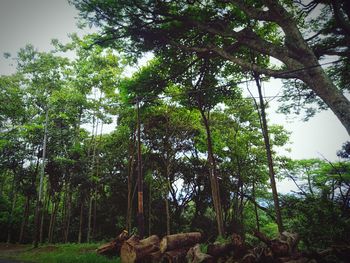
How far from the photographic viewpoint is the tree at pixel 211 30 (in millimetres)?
7871

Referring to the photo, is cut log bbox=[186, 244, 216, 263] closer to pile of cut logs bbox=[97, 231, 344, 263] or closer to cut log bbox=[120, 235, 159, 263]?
pile of cut logs bbox=[97, 231, 344, 263]

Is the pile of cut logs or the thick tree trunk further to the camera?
the thick tree trunk

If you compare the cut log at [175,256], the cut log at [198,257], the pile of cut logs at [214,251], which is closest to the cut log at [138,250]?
the pile of cut logs at [214,251]

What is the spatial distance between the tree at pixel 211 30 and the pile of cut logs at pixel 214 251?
429cm

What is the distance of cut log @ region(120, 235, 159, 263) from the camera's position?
8062 mm

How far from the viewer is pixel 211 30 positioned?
9.30 metres

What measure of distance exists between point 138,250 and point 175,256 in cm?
130


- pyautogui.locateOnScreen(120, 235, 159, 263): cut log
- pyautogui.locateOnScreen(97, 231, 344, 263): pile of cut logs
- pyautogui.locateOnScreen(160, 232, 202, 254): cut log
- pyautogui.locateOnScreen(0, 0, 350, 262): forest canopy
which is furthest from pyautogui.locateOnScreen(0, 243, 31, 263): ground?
pyautogui.locateOnScreen(160, 232, 202, 254): cut log

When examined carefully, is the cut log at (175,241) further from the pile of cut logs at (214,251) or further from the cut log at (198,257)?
the cut log at (198,257)

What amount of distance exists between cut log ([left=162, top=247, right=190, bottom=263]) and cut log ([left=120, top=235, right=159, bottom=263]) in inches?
21.8

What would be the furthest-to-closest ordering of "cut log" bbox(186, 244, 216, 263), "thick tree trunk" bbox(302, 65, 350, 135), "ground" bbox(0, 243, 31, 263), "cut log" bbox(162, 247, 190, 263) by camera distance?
"ground" bbox(0, 243, 31, 263), "cut log" bbox(162, 247, 190, 263), "cut log" bbox(186, 244, 216, 263), "thick tree trunk" bbox(302, 65, 350, 135)

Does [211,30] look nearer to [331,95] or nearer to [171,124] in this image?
[331,95]

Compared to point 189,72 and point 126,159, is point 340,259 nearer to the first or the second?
point 189,72

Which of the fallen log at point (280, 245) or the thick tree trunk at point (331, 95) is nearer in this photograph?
the fallen log at point (280, 245)
